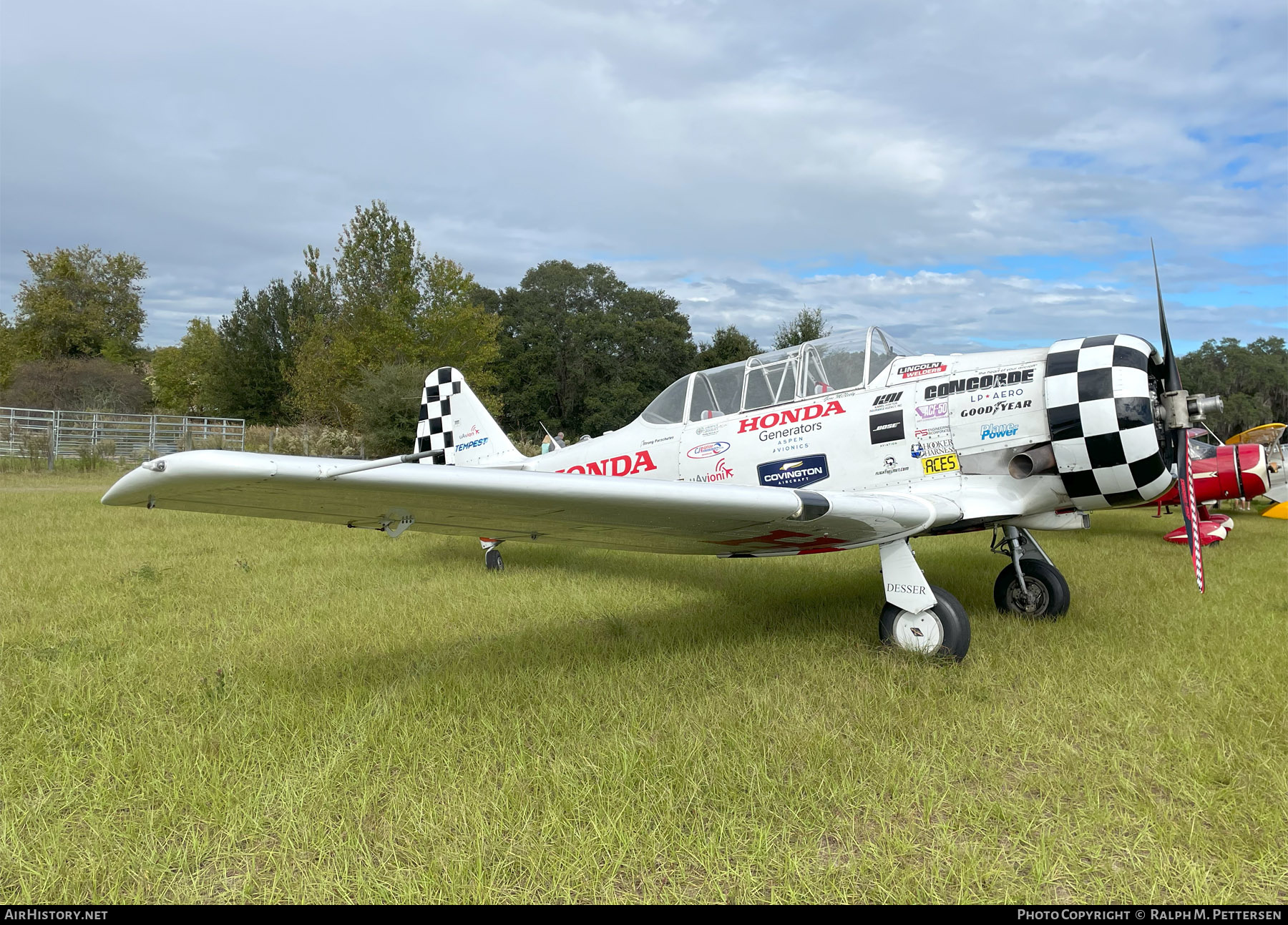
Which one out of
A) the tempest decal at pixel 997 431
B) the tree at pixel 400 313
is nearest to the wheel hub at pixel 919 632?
the tempest decal at pixel 997 431

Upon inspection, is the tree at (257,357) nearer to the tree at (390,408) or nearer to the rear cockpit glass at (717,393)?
the tree at (390,408)

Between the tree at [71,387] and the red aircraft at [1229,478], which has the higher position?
the tree at [71,387]

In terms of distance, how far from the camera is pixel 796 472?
16.3 ft

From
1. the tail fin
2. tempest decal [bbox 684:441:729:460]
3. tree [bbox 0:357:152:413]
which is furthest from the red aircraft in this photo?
tree [bbox 0:357:152:413]

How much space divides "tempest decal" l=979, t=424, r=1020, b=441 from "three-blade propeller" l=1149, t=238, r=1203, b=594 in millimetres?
864

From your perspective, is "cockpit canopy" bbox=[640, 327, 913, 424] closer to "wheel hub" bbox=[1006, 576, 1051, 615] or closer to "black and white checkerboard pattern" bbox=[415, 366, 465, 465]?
"wheel hub" bbox=[1006, 576, 1051, 615]

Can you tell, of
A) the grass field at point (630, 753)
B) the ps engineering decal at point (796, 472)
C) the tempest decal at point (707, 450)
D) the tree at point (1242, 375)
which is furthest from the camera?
the tree at point (1242, 375)

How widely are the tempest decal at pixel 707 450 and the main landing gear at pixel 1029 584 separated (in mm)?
2215

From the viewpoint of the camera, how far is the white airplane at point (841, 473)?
8.97ft

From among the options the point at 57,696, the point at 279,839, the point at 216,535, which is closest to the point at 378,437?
the point at 216,535

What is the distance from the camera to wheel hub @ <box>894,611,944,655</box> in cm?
393

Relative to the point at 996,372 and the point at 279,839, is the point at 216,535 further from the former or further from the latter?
the point at 996,372

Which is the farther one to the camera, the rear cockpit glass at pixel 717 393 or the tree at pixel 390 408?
the tree at pixel 390 408

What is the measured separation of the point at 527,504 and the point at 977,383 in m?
3.23
